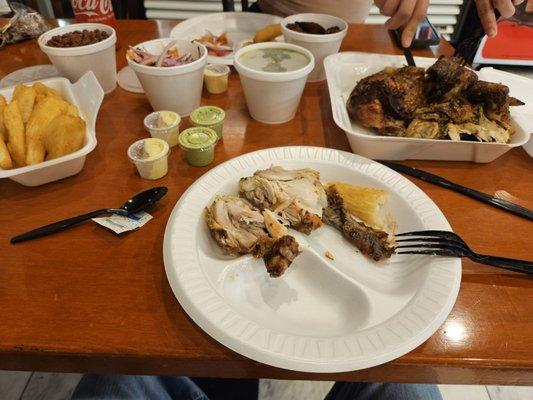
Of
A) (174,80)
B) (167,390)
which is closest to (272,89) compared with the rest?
(174,80)

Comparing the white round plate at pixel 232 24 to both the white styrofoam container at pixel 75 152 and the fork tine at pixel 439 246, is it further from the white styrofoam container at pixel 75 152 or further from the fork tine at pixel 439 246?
the fork tine at pixel 439 246

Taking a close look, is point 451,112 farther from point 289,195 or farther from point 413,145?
point 289,195

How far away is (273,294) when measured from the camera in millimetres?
990

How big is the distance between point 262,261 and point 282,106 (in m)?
0.72

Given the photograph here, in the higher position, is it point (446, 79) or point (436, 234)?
point (446, 79)

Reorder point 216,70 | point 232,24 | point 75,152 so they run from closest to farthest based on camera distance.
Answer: point 75,152 < point 216,70 < point 232,24

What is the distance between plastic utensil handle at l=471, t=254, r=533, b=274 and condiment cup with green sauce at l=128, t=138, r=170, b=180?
0.98 metres

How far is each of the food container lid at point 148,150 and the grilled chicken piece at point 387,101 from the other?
72 cm

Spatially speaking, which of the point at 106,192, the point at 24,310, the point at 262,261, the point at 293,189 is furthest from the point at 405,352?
the point at 106,192

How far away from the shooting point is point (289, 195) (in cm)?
110

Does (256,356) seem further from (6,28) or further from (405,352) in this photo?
(6,28)

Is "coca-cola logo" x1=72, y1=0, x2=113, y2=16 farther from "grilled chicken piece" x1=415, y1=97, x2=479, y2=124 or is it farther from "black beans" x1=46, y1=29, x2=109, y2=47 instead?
"grilled chicken piece" x1=415, y1=97, x2=479, y2=124

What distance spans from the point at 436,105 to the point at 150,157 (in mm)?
1028

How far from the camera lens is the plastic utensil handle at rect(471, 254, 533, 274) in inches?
38.5
